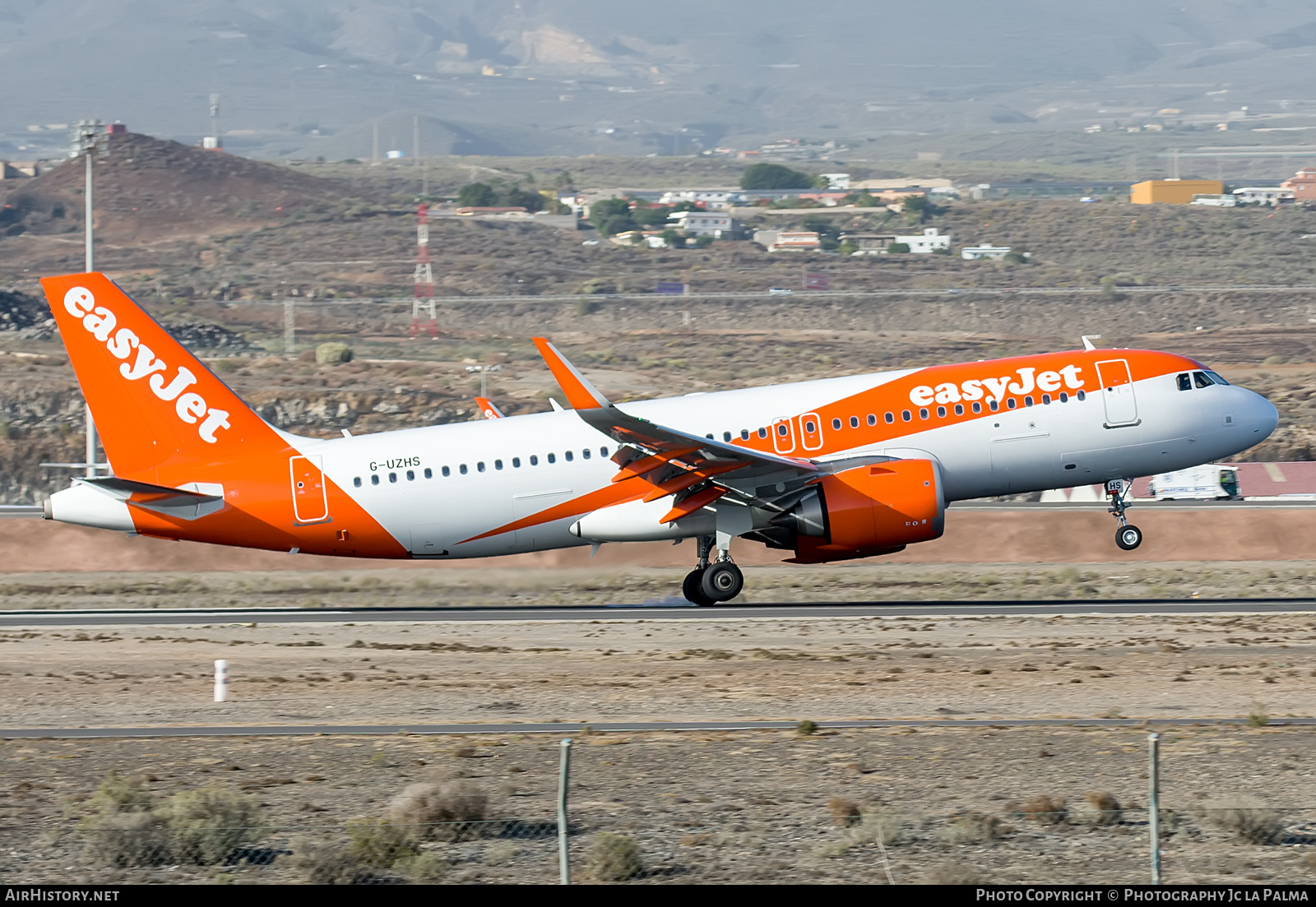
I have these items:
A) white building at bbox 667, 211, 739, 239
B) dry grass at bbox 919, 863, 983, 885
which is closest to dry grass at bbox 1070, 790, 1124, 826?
dry grass at bbox 919, 863, 983, 885

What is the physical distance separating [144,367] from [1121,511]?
23.1m

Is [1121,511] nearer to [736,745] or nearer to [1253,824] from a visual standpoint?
[736,745]

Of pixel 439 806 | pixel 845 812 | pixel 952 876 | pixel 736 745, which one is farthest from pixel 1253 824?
pixel 439 806

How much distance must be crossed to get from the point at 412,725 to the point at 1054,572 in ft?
90.7

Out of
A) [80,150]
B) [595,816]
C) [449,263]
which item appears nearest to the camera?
[595,816]

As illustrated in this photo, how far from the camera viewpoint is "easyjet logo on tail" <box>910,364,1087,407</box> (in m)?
36.4

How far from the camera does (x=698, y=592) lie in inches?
1480

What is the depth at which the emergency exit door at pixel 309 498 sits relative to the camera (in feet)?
121

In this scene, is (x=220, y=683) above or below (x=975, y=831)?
above

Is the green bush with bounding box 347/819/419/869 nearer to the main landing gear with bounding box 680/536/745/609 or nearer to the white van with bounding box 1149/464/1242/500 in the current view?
the main landing gear with bounding box 680/536/745/609

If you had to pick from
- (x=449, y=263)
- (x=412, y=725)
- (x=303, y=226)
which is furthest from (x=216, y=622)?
(x=303, y=226)

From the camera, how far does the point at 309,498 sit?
121ft

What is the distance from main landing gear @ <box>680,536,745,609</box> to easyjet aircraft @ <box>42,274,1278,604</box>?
0.14 ft
